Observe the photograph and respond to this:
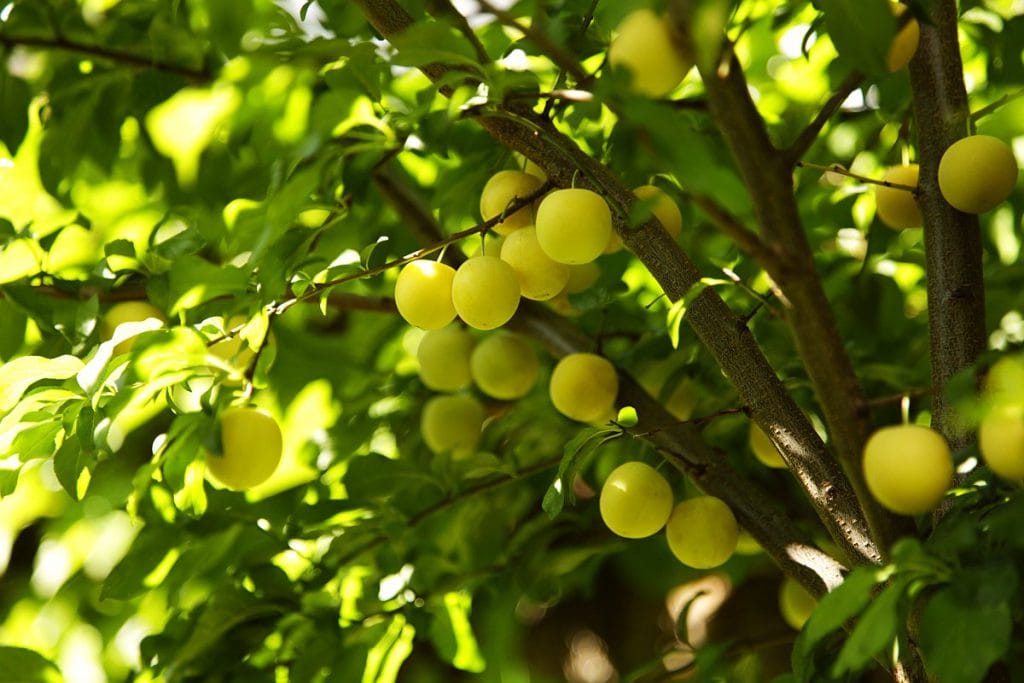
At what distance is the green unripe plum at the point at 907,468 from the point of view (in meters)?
0.51

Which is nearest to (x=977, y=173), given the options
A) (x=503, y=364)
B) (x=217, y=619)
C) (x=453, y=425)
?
(x=503, y=364)

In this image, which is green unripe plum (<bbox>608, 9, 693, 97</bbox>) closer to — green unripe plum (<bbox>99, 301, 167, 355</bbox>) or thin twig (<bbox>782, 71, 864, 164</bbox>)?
thin twig (<bbox>782, 71, 864, 164</bbox>)

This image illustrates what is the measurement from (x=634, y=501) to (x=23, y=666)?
54cm

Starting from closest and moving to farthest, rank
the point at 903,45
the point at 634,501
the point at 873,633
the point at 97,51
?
the point at 873,633
the point at 903,45
the point at 634,501
the point at 97,51

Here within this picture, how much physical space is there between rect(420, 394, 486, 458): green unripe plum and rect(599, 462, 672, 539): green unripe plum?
0.32 m

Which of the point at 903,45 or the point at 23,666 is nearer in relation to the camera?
the point at 903,45

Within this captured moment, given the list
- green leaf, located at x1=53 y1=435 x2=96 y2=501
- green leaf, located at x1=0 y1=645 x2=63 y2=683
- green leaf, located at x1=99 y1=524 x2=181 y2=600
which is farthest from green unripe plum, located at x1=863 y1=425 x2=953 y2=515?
green leaf, located at x1=0 y1=645 x2=63 y2=683

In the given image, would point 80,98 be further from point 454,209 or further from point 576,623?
point 576,623

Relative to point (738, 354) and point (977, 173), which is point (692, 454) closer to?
point (738, 354)

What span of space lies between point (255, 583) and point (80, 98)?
47 centimetres

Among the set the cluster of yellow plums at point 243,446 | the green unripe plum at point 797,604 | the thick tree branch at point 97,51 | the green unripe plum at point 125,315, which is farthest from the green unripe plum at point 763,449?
the thick tree branch at point 97,51

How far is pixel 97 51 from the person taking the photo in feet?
3.11

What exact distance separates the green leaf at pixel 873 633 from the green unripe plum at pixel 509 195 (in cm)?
33

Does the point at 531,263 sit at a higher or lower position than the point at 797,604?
higher
